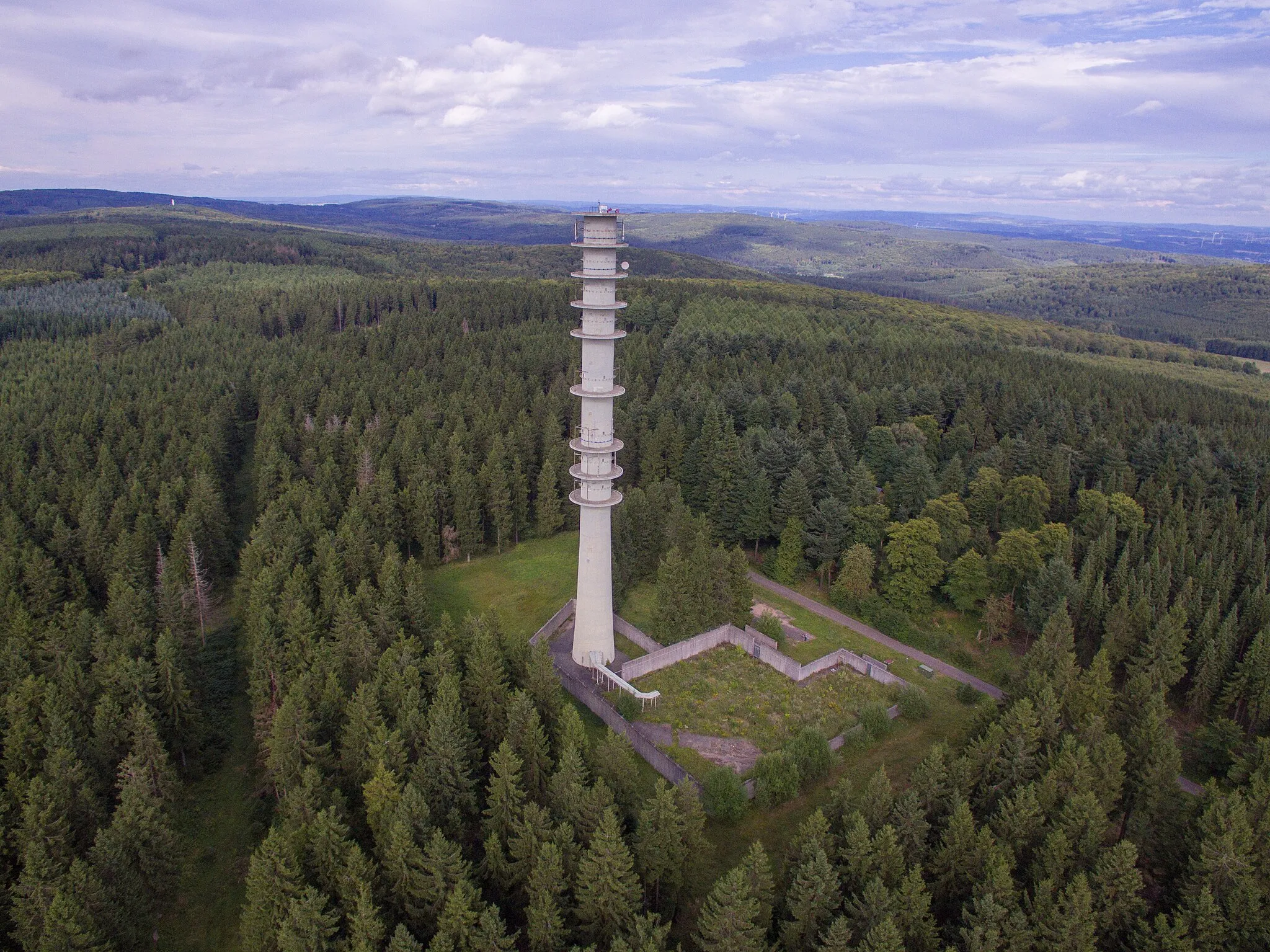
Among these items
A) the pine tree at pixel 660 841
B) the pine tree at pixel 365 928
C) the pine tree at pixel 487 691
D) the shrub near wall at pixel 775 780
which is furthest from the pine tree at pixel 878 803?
the pine tree at pixel 365 928

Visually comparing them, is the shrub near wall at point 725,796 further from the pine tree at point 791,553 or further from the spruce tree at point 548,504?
the spruce tree at point 548,504

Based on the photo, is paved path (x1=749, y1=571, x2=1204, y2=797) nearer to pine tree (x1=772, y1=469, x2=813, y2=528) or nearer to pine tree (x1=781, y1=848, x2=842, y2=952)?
pine tree (x1=772, y1=469, x2=813, y2=528)

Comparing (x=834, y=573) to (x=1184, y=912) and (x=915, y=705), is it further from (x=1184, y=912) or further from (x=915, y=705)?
(x=1184, y=912)

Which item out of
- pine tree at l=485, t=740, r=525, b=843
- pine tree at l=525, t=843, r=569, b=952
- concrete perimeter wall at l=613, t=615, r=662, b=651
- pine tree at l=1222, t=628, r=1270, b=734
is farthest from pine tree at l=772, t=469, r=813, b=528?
pine tree at l=525, t=843, r=569, b=952

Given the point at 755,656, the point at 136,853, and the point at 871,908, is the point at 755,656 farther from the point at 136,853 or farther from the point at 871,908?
the point at 136,853

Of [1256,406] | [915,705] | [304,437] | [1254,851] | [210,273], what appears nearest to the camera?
[1254,851]

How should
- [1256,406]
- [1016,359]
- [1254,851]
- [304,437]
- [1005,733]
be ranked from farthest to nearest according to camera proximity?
[1016,359] → [1256,406] → [304,437] → [1005,733] → [1254,851]

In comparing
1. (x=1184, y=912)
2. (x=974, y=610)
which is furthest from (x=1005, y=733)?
(x=974, y=610)

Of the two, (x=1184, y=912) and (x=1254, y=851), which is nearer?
(x=1184, y=912)
